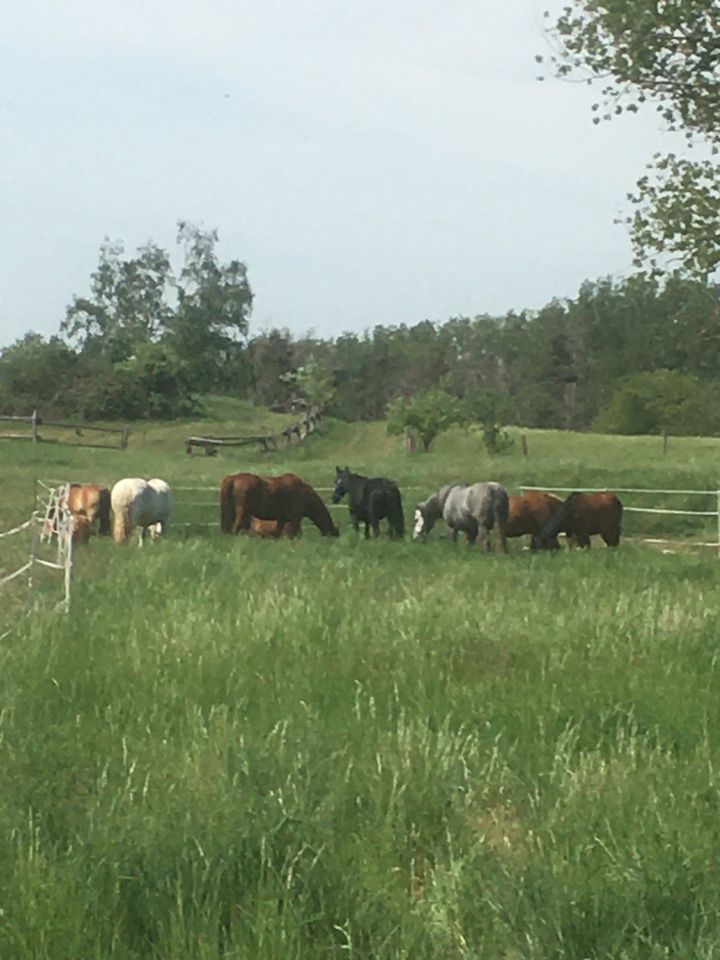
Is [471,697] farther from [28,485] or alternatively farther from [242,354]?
[242,354]

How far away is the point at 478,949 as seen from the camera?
13.6 feet

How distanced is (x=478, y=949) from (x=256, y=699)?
3.54 m

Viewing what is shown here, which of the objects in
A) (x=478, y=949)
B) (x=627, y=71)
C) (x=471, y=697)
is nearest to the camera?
(x=478, y=949)

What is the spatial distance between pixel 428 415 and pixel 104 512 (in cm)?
3011

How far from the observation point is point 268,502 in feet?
83.7

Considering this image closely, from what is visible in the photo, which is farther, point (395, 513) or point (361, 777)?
point (395, 513)

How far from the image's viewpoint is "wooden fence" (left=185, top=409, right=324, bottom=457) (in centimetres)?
5291

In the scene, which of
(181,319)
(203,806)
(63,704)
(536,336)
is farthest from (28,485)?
(536,336)

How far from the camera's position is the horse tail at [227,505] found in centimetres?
2547

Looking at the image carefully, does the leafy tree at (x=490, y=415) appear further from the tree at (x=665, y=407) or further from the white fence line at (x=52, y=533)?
the white fence line at (x=52, y=533)

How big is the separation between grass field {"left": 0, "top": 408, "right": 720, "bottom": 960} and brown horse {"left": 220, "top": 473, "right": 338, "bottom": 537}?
13097mm

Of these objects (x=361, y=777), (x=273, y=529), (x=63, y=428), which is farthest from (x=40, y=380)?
(x=361, y=777)

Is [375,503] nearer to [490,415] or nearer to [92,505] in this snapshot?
[92,505]

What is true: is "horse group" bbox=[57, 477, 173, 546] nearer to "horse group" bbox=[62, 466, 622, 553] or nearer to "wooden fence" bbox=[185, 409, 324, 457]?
"horse group" bbox=[62, 466, 622, 553]
